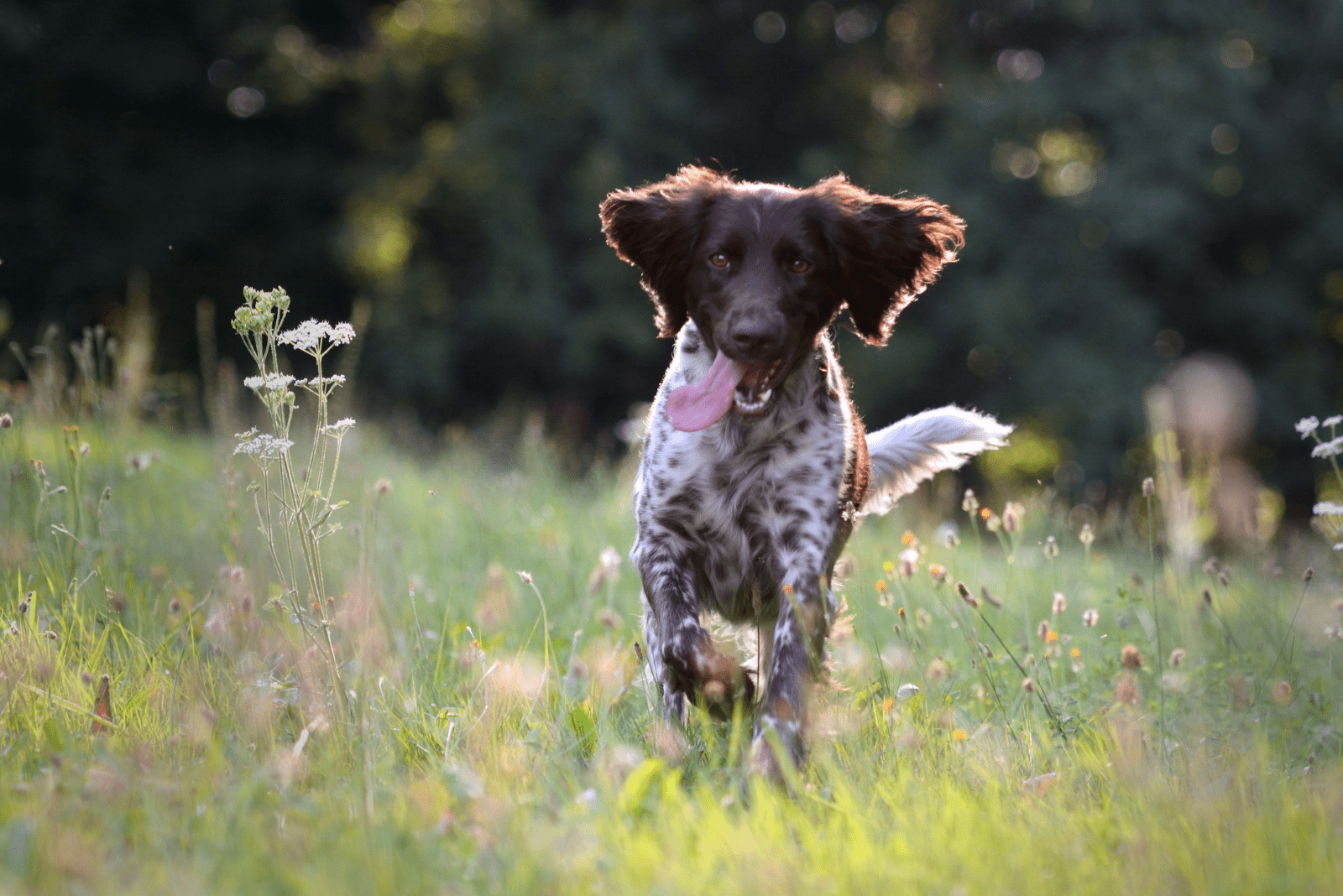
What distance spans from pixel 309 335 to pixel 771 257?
1444mm

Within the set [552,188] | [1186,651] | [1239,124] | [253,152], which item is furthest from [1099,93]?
[1186,651]

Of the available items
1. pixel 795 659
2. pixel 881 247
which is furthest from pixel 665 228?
pixel 795 659

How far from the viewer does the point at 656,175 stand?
557 inches

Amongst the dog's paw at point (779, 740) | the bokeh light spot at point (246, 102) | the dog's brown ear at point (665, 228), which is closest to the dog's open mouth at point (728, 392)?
the dog's brown ear at point (665, 228)

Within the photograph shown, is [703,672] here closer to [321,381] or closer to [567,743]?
[567,743]

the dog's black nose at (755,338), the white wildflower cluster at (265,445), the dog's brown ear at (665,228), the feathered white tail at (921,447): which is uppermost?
the dog's brown ear at (665,228)

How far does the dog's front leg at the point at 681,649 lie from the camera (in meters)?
2.68

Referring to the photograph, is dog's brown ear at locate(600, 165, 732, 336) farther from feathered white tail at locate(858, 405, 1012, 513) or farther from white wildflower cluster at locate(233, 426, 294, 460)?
white wildflower cluster at locate(233, 426, 294, 460)

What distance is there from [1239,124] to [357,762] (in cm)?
1492

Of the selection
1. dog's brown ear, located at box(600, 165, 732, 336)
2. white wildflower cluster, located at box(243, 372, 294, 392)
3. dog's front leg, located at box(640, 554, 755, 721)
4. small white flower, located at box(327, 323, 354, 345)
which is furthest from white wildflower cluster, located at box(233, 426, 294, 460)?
dog's brown ear, located at box(600, 165, 732, 336)

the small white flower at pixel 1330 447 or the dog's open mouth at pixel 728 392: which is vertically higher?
the dog's open mouth at pixel 728 392

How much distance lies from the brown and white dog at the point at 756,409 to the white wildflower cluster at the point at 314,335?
103 centimetres

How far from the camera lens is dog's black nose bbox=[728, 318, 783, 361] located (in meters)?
2.86

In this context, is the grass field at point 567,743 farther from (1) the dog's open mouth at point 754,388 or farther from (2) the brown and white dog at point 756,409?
(1) the dog's open mouth at point 754,388
